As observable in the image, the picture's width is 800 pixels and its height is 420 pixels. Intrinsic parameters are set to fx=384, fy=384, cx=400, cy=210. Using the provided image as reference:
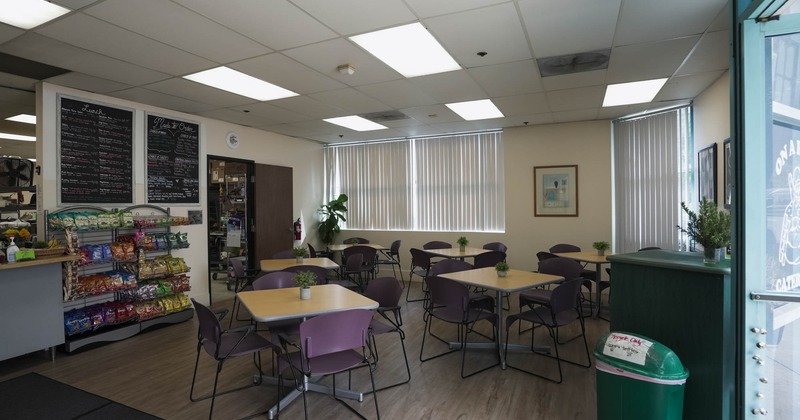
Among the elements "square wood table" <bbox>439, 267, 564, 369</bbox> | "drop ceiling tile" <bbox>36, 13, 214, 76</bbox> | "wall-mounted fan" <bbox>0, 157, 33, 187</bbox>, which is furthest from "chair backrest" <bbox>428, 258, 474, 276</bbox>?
"wall-mounted fan" <bbox>0, 157, 33, 187</bbox>

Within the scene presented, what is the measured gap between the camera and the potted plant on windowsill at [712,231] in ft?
6.88

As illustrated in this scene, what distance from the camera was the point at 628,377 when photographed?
6.63 feet

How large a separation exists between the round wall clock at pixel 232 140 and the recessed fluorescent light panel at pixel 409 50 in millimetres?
3483

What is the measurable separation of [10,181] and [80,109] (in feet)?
3.70

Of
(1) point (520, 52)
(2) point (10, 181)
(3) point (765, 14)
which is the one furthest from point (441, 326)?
(2) point (10, 181)

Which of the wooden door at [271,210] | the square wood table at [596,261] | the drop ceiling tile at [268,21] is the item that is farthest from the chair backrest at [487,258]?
the wooden door at [271,210]

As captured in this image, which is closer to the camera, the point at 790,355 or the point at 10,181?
the point at 790,355

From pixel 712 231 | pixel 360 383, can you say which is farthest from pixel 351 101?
pixel 712 231

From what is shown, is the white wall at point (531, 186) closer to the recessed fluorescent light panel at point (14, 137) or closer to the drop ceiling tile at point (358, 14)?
the drop ceiling tile at point (358, 14)

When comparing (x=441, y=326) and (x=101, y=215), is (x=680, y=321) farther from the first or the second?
(x=101, y=215)

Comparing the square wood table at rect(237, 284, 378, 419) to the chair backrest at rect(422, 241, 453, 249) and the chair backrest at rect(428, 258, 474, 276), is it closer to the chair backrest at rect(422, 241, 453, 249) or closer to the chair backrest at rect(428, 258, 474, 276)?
the chair backrest at rect(428, 258, 474, 276)

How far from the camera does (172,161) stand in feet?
17.3

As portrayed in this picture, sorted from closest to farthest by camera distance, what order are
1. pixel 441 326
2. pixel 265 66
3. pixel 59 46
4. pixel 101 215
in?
pixel 59 46 < pixel 265 66 < pixel 101 215 < pixel 441 326

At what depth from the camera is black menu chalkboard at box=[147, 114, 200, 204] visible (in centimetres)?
501
